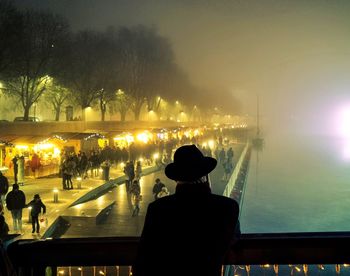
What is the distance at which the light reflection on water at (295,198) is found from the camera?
31.5 metres

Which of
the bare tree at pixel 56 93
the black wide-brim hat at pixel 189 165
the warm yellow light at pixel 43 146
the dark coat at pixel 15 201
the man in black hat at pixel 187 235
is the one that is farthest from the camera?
the bare tree at pixel 56 93

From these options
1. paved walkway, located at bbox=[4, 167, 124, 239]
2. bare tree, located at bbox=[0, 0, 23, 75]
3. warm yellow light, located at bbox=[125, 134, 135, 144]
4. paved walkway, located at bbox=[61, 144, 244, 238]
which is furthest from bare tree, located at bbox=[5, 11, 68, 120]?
paved walkway, located at bbox=[61, 144, 244, 238]

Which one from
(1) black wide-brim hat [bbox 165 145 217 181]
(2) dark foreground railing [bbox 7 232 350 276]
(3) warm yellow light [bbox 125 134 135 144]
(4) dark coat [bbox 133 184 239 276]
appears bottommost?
(3) warm yellow light [bbox 125 134 135 144]

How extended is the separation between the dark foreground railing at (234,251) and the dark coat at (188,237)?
0.48m

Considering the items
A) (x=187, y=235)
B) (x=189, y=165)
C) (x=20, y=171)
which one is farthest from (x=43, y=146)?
(x=187, y=235)

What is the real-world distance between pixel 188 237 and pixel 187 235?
0.04ft

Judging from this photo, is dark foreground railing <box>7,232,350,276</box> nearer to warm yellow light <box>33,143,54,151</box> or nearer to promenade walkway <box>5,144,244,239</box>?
promenade walkway <box>5,144,244,239</box>

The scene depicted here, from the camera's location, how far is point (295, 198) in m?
43.1

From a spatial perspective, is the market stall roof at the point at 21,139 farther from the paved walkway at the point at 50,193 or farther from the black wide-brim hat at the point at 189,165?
the black wide-brim hat at the point at 189,165

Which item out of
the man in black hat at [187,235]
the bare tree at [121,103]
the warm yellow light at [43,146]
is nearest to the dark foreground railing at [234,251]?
the man in black hat at [187,235]

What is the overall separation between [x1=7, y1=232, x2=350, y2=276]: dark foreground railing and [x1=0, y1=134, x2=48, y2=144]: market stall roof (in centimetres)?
2332

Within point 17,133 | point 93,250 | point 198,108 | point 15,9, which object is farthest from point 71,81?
point 198,108

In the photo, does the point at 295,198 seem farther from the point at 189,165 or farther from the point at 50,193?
the point at 189,165

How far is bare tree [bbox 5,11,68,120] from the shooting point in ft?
113
